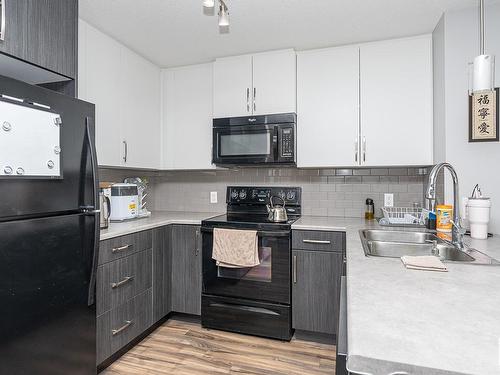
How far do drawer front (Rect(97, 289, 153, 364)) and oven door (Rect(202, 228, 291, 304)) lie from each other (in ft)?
1.51

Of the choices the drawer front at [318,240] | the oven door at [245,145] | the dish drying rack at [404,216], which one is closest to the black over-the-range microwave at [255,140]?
the oven door at [245,145]

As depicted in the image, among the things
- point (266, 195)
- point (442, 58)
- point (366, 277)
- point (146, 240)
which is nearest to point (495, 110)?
point (442, 58)

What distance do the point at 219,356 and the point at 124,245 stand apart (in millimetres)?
977

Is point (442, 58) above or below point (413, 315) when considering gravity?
above

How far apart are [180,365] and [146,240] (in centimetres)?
86

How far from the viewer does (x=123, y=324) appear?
81.6 inches

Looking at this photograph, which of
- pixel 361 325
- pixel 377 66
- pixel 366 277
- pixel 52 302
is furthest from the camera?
pixel 377 66

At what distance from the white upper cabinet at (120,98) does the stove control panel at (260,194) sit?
783 mm

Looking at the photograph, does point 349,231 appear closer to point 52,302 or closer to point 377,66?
point 377,66

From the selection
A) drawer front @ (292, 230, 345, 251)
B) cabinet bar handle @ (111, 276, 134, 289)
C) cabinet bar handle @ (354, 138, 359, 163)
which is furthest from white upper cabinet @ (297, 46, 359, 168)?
cabinet bar handle @ (111, 276, 134, 289)

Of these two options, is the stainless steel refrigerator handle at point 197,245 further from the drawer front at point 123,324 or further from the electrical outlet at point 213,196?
the electrical outlet at point 213,196

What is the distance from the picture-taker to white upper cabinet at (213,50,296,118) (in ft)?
8.57

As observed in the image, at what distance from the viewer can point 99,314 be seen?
186cm

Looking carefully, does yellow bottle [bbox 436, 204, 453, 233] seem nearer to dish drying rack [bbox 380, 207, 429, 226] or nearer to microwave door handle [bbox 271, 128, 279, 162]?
dish drying rack [bbox 380, 207, 429, 226]
